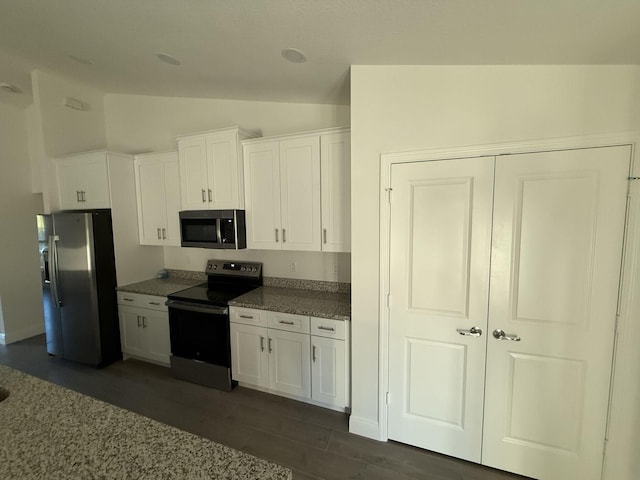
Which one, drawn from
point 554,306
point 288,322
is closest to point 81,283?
point 288,322

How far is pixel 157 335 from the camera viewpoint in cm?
324

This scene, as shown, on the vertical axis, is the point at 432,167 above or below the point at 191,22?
below

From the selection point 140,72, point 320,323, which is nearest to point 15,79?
point 140,72

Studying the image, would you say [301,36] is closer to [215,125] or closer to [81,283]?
[215,125]

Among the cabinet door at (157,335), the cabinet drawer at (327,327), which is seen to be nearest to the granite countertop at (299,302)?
the cabinet drawer at (327,327)

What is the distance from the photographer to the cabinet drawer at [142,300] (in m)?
3.19

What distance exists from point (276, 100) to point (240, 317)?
2.22 m

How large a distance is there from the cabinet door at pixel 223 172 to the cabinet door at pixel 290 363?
4.46ft

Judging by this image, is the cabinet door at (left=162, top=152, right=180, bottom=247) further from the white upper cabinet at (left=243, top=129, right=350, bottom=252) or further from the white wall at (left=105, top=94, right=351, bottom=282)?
the white upper cabinet at (left=243, top=129, right=350, bottom=252)

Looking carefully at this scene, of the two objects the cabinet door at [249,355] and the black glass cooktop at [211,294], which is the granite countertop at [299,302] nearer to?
the black glass cooktop at [211,294]

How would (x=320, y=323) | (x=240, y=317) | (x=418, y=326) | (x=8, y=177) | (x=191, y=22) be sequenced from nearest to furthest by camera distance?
(x=191, y=22) < (x=418, y=326) < (x=320, y=323) < (x=240, y=317) < (x=8, y=177)

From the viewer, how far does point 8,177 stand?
3883mm

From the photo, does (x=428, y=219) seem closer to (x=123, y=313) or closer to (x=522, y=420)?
(x=522, y=420)

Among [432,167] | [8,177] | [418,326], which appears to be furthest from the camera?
[8,177]
